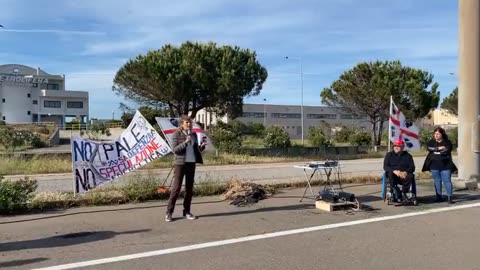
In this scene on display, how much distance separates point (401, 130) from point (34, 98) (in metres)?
110

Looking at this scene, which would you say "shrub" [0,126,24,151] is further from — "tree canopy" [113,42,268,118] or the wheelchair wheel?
the wheelchair wheel

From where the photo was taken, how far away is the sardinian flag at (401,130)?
13789 mm

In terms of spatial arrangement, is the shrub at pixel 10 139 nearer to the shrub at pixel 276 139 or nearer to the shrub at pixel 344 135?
the shrub at pixel 276 139

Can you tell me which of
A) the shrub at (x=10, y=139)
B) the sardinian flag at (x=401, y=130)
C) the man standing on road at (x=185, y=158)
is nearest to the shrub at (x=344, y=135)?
the shrub at (x=10, y=139)

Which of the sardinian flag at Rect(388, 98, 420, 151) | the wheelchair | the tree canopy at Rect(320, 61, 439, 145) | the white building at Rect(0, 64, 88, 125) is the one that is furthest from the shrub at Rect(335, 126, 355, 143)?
the white building at Rect(0, 64, 88, 125)

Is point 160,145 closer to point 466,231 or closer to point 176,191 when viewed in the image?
point 176,191

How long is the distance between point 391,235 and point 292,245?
1.66 meters

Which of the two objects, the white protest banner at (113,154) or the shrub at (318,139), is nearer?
the white protest banner at (113,154)

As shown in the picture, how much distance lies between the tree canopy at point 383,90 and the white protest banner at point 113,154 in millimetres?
30501

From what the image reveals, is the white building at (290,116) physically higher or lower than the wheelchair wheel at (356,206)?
higher

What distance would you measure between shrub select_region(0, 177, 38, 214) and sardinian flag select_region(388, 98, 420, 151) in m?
8.37

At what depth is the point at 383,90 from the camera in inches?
1606

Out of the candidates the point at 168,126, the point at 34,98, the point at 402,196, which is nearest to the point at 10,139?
the point at 168,126

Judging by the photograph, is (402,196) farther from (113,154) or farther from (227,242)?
(113,154)
